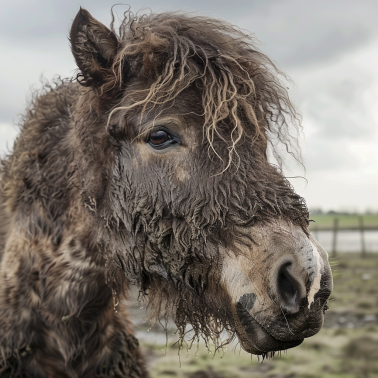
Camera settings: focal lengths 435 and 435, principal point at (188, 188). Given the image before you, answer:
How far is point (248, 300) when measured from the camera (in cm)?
212

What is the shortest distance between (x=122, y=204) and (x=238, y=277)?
884 millimetres

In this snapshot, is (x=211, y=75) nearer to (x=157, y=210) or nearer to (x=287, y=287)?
(x=157, y=210)

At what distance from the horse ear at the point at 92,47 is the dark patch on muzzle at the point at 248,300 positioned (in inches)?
64.8

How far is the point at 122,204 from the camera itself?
2.66 meters

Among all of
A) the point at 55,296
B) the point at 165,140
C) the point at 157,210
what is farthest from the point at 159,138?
the point at 55,296

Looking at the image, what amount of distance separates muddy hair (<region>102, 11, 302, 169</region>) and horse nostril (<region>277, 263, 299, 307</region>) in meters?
0.63

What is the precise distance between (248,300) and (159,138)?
1.03 metres

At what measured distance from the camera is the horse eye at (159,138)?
8.18 ft

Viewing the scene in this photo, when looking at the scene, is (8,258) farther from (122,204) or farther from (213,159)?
(213,159)

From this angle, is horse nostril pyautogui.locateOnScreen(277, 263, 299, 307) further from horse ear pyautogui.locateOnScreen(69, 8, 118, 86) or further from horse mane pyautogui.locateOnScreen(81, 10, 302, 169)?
horse ear pyautogui.locateOnScreen(69, 8, 118, 86)

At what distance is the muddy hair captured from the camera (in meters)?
2.47

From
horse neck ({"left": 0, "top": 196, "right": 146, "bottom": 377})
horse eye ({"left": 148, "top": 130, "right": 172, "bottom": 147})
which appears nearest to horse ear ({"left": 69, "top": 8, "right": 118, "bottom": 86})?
horse eye ({"left": 148, "top": 130, "right": 172, "bottom": 147})

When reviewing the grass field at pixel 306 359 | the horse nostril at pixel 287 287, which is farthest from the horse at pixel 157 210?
the grass field at pixel 306 359

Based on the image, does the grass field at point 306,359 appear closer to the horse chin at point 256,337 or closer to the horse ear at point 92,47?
the horse chin at point 256,337
